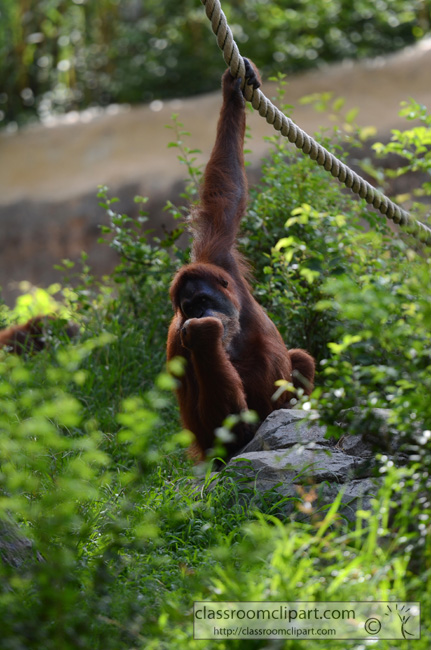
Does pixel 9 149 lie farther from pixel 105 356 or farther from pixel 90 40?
pixel 105 356

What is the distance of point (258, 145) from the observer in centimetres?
1473

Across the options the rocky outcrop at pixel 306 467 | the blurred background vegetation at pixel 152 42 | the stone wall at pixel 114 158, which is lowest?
the rocky outcrop at pixel 306 467

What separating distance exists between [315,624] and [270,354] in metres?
2.59

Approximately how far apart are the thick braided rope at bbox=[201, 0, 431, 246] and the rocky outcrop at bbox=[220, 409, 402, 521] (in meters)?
1.27

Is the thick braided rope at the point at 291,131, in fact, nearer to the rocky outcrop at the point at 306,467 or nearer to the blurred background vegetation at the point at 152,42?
the rocky outcrop at the point at 306,467

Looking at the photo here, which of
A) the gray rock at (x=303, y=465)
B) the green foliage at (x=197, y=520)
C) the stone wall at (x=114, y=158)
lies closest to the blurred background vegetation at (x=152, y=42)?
the stone wall at (x=114, y=158)

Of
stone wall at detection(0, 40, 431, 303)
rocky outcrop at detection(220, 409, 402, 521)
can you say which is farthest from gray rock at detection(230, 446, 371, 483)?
stone wall at detection(0, 40, 431, 303)

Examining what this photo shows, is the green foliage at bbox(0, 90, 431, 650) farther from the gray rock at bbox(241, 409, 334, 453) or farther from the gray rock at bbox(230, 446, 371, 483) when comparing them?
the gray rock at bbox(241, 409, 334, 453)

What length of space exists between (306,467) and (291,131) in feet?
6.79

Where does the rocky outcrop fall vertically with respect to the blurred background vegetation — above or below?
below

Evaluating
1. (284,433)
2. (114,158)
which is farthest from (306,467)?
(114,158)

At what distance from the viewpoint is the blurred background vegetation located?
16312 mm

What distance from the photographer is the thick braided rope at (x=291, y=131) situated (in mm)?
4605

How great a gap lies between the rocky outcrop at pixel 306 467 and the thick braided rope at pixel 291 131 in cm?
127
